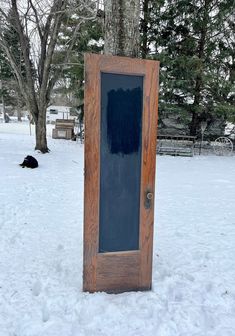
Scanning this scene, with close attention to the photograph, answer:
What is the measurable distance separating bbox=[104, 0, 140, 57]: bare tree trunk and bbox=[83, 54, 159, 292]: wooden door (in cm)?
48

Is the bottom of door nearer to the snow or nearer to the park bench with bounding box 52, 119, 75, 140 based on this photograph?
the snow

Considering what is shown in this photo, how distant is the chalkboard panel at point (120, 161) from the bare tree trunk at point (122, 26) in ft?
1.71

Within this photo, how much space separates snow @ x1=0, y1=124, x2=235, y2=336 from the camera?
7.09ft

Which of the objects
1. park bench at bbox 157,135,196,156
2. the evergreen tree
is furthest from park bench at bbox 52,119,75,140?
park bench at bbox 157,135,196,156

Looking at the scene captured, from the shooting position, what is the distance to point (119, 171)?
2.41 metres

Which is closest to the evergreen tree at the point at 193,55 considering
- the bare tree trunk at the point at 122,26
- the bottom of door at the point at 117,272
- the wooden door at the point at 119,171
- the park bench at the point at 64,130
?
the park bench at the point at 64,130

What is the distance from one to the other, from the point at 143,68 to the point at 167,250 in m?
2.10

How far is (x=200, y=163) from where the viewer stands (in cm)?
1048

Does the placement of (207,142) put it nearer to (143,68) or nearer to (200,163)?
(200,163)

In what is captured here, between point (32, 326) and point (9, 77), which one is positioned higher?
point (9, 77)

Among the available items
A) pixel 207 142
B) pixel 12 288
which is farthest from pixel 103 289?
pixel 207 142

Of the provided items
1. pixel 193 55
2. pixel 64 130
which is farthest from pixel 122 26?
pixel 64 130

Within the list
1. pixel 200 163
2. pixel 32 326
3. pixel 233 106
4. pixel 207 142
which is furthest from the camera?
pixel 207 142

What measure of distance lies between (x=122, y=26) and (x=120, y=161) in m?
1.21
